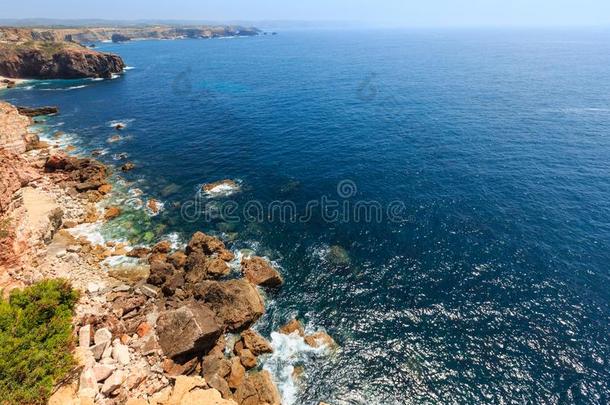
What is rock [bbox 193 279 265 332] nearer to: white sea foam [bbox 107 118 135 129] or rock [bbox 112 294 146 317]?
rock [bbox 112 294 146 317]

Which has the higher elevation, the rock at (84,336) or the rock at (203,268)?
the rock at (84,336)

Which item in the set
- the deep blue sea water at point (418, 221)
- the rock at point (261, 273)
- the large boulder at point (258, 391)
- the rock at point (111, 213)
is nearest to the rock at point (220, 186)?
the deep blue sea water at point (418, 221)

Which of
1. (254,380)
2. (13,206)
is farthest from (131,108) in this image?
(254,380)

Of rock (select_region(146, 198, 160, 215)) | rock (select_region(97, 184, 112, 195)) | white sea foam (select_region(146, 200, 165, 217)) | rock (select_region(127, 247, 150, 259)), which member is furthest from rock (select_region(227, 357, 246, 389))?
rock (select_region(97, 184, 112, 195))

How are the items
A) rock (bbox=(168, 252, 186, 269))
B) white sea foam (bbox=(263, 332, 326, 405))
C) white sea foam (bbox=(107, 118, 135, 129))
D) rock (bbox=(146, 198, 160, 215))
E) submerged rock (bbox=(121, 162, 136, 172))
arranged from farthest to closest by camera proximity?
white sea foam (bbox=(107, 118, 135, 129)) < submerged rock (bbox=(121, 162, 136, 172)) < rock (bbox=(146, 198, 160, 215)) < rock (bbox=(168, 252, 186, 269)) < white sea foam (bbox=(263, 332, 326, 405))

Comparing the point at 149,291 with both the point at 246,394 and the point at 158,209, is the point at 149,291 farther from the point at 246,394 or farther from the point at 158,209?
the point at 158,209

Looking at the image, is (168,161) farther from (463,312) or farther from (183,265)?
(463,312)

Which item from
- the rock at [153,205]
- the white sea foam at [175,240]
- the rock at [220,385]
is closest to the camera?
the rock at [220,385]
